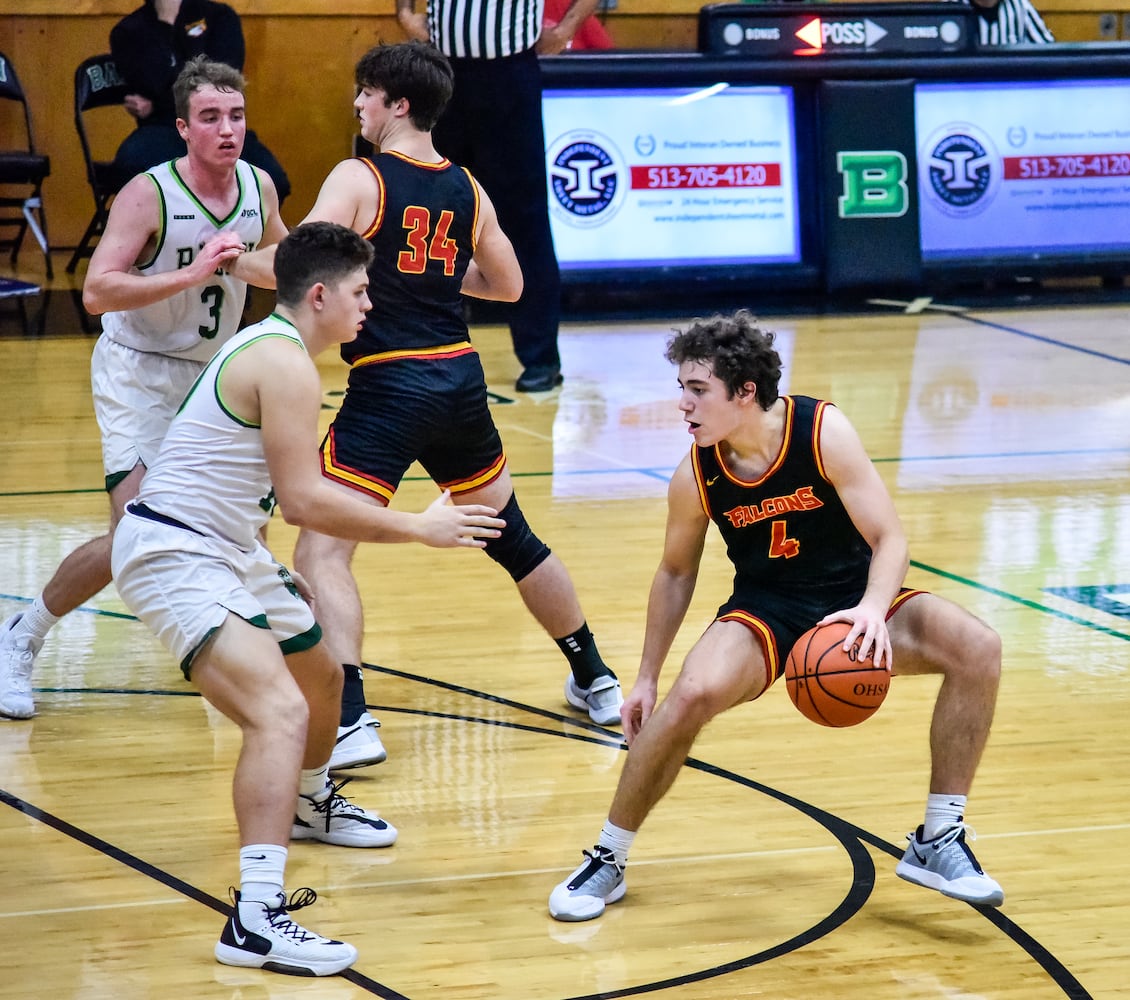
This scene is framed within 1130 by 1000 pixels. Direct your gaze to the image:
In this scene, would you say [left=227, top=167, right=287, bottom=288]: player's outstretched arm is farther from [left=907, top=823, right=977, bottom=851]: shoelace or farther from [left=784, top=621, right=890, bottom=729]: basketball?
[left=907, top=823, right=977, bottom=851]: shoelace

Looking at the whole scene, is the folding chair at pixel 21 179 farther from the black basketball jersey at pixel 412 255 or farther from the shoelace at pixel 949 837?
the shoelace at pixel 949 837

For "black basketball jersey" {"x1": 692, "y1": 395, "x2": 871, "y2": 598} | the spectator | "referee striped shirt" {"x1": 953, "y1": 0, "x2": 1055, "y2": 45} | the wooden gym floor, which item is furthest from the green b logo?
"black basketball jersey" {"x1": 692, "y1": 395, "x2": 871, "y2": 598}

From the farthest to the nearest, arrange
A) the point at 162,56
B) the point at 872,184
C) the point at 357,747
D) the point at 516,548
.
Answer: the point at 872,184 → the point at 162,56 → the point at 516,548 → the point at 357,747

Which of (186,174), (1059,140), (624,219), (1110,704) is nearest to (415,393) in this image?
(186,174)

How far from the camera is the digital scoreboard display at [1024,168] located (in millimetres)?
13000

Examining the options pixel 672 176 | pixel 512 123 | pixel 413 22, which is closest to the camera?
pixel 512 123

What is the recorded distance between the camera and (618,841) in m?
4.01

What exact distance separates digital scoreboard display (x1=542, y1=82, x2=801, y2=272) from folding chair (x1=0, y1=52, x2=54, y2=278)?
354cm

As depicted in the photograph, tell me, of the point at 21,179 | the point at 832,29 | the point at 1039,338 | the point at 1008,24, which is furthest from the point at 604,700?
the point at 1008,24

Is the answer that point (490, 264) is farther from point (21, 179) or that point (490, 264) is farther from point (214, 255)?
point (21, 179)

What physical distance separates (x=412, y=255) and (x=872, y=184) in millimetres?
8138

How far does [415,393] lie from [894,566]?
1.55 m

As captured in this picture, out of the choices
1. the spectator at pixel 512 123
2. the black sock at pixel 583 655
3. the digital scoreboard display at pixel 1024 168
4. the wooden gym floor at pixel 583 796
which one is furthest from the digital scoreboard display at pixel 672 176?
the black sock at pixel 583 655

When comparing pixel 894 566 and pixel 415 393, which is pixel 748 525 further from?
pixel 415 393
